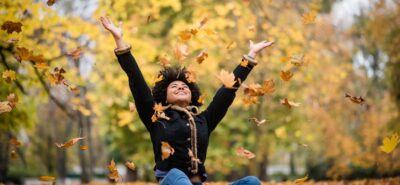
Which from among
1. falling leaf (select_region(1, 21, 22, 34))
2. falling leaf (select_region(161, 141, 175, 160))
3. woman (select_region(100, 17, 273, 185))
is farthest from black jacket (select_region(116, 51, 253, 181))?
falling leaf (select_region(1, 21, 22, 34))

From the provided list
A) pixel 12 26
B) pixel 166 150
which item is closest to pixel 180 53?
pixel 166 150

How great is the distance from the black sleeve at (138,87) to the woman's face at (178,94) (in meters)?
0.20

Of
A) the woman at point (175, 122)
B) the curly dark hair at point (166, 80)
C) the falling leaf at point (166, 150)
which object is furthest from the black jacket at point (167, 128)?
the curly dark hair at point (166, 80)

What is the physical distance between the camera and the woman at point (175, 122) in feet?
12.1

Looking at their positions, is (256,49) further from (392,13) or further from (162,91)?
(392,13)

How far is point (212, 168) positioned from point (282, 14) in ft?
18.9

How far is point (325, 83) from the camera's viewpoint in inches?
653

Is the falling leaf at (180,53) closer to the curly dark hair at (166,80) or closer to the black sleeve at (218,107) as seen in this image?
the curly dark hair at (166,80)

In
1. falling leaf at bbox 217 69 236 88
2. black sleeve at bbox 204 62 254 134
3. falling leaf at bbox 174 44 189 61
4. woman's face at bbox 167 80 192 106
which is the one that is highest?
falling leaf at bbox 174 44 189 61

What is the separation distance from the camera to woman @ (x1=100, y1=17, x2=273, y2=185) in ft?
12.1

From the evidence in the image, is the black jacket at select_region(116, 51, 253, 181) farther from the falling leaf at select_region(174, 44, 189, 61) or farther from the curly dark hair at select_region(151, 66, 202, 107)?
the falling leaf at select_region(174, 44, 189, 61)

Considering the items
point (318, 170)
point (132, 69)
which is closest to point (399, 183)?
point (132, 69)

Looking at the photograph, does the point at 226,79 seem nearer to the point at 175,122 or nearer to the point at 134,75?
the point at 175,122

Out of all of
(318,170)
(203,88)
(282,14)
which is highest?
(282,14)
